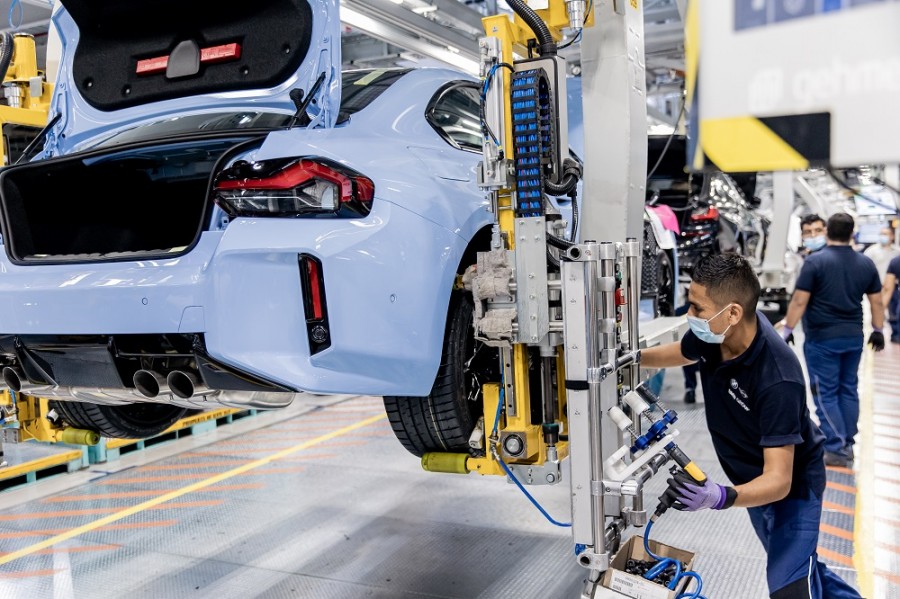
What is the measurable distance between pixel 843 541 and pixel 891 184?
290cm

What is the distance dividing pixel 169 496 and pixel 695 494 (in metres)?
3.79

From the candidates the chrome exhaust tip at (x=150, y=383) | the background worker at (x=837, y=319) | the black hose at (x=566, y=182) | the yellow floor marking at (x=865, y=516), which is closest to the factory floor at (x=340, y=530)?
the yellow floor marking at (x=865, y=516)

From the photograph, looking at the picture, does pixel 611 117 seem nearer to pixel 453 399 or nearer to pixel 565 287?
pixel 565 287

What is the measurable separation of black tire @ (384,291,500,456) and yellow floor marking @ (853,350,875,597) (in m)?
1.90

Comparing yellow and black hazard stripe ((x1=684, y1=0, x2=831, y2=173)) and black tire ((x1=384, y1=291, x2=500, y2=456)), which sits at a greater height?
yellow and black hazard stripe ((x1=684, y1=0, x2=831, y2=173))

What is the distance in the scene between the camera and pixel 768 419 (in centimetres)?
234

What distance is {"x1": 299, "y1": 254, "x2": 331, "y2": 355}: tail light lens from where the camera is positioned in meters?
2.23

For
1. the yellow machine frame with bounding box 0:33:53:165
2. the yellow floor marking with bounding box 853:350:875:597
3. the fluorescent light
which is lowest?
the yellow floor marking with bounding box 853:350:875:597

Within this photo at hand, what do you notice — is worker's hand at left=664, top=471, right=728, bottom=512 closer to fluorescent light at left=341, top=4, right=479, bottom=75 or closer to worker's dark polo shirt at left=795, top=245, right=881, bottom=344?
worker's dark polo shirt at left=795, top=245, right=881, bottom=344

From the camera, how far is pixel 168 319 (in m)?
2.29

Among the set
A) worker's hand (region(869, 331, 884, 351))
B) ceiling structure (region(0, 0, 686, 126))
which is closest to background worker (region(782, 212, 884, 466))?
worker's hand (region(869, 331, 884, 351))

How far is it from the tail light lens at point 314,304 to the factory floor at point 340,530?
1633 mm

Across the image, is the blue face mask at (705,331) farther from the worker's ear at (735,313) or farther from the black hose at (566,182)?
the black hose at (566,182)

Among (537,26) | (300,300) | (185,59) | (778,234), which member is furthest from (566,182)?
(778,234)
